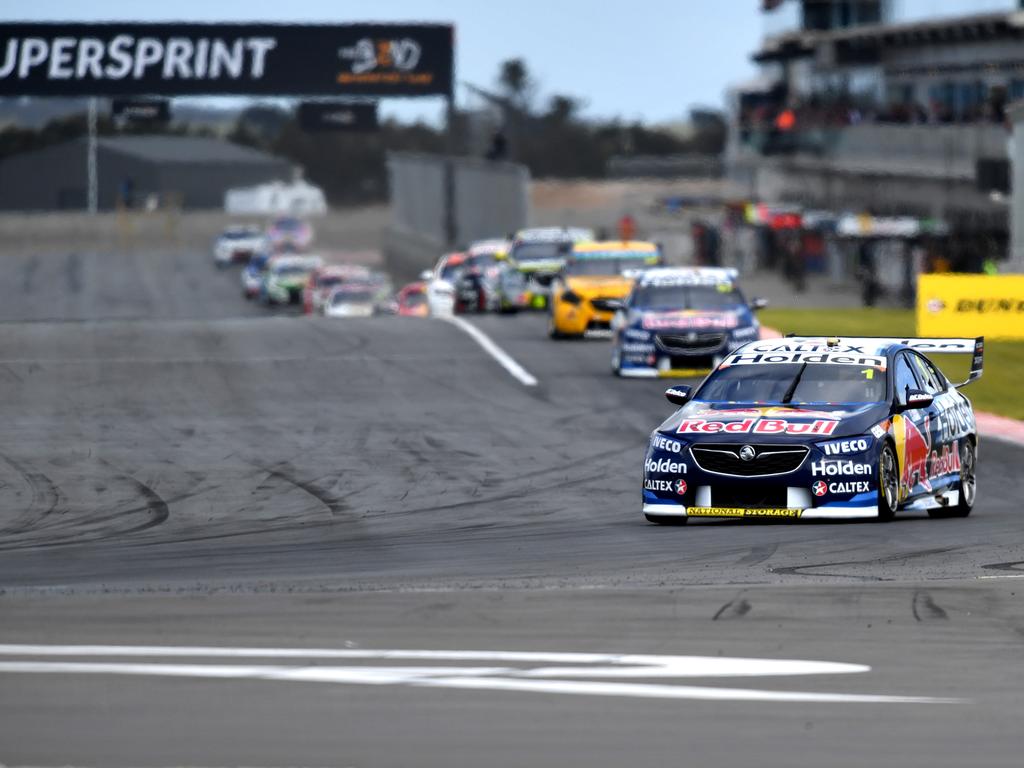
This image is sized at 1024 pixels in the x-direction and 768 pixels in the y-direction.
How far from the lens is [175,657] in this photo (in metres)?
8.62

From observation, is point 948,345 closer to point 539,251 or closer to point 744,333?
point 744,333

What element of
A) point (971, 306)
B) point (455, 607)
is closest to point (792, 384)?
point (455, 607)

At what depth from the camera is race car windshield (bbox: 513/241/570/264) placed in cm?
3950

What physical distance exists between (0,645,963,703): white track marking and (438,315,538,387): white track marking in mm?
17448

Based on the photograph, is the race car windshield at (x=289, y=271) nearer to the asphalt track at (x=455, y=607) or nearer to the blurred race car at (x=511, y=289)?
the blurred race car at (x=511, y=289)

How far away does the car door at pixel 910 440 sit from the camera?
13.8 metres

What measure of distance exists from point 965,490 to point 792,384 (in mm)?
1635

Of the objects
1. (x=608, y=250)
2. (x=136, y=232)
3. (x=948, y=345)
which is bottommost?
(x=948, y=345)

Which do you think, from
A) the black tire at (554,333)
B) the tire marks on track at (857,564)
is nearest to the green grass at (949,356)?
the black tire at (554,333)

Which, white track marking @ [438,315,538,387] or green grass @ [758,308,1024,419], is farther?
white track marking @ [438,315,538,387]

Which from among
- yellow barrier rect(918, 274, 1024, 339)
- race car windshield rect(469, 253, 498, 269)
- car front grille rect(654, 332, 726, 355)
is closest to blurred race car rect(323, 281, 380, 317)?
race car windshield rect(469, 253, 498, 269)

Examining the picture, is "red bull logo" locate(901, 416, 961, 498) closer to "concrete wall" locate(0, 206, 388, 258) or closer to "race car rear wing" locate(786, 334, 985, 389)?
"race car rear wing" locate(786, 334, 985, 389)

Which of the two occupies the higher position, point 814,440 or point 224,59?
point 224,59

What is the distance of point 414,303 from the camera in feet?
145
